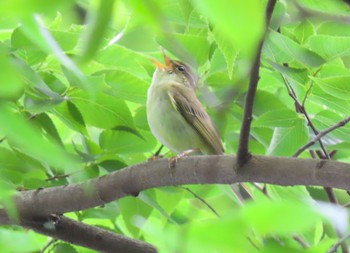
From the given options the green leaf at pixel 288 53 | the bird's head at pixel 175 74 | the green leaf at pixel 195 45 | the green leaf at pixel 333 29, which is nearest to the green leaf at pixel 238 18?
the green leaf at pixel 288 53

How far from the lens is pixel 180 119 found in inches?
101

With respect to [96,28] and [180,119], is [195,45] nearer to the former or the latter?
[180,119]

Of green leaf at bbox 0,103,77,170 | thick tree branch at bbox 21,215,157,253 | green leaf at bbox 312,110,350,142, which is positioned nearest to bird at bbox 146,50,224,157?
thick tree branch at bbox 21,215,157,253

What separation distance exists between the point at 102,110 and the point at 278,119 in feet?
1.59

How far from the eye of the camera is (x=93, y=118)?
1785 millimetres

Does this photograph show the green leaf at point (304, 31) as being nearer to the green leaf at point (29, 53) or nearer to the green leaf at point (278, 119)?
the green leaf at point (278, 119)

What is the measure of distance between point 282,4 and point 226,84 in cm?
41

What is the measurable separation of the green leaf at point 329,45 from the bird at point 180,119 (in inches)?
28.1

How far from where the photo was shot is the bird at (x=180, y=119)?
2281 mm

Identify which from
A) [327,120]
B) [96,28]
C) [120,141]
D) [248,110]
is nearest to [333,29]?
[327,120]

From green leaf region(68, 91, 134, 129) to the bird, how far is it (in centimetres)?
33

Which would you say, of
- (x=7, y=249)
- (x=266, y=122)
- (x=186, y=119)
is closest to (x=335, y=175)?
(x=266, y=122)

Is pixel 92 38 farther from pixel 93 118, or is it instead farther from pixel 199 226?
pixel 93 118

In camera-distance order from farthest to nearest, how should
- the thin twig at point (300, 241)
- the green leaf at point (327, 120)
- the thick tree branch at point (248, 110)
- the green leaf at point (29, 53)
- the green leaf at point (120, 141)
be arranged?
the thin twig at point (300, 241) → the green leaf at point (120, 141) → the green leaf at point (327, 120) → the green leaf at point (29, 53) → the thick tree branch at point (248, 110)
